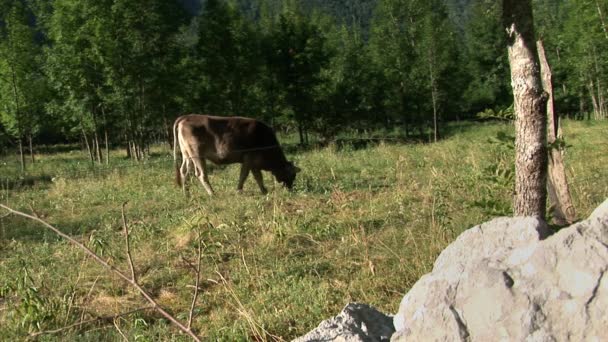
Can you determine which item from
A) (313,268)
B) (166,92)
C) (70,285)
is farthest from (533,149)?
(166,92)

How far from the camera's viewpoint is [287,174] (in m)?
13.0

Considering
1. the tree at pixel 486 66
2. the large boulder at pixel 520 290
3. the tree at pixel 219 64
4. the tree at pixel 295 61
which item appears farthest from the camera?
the tree at pixel 486 66

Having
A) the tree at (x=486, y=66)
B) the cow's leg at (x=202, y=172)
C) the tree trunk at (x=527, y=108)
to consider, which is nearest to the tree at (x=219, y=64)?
the cow's leg at (x=202, y=172)

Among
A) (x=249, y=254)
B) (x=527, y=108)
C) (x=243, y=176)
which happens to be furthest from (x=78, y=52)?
(x=527, y=108)

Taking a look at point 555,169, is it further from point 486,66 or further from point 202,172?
point 486,66

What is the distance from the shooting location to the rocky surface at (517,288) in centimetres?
225

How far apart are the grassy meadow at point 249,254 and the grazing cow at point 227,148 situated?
115 cm

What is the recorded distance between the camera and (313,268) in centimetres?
595

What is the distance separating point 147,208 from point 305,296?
632 centimetres

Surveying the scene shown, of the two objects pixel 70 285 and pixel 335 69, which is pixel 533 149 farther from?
pixel 335 69

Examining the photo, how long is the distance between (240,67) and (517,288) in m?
29.1

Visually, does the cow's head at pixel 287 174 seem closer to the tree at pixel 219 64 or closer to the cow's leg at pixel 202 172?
the cow's leg at pixel 202 172

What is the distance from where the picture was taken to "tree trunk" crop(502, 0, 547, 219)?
3.85 metres

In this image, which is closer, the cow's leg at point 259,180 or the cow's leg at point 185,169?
the cow's leg at point 259,180
